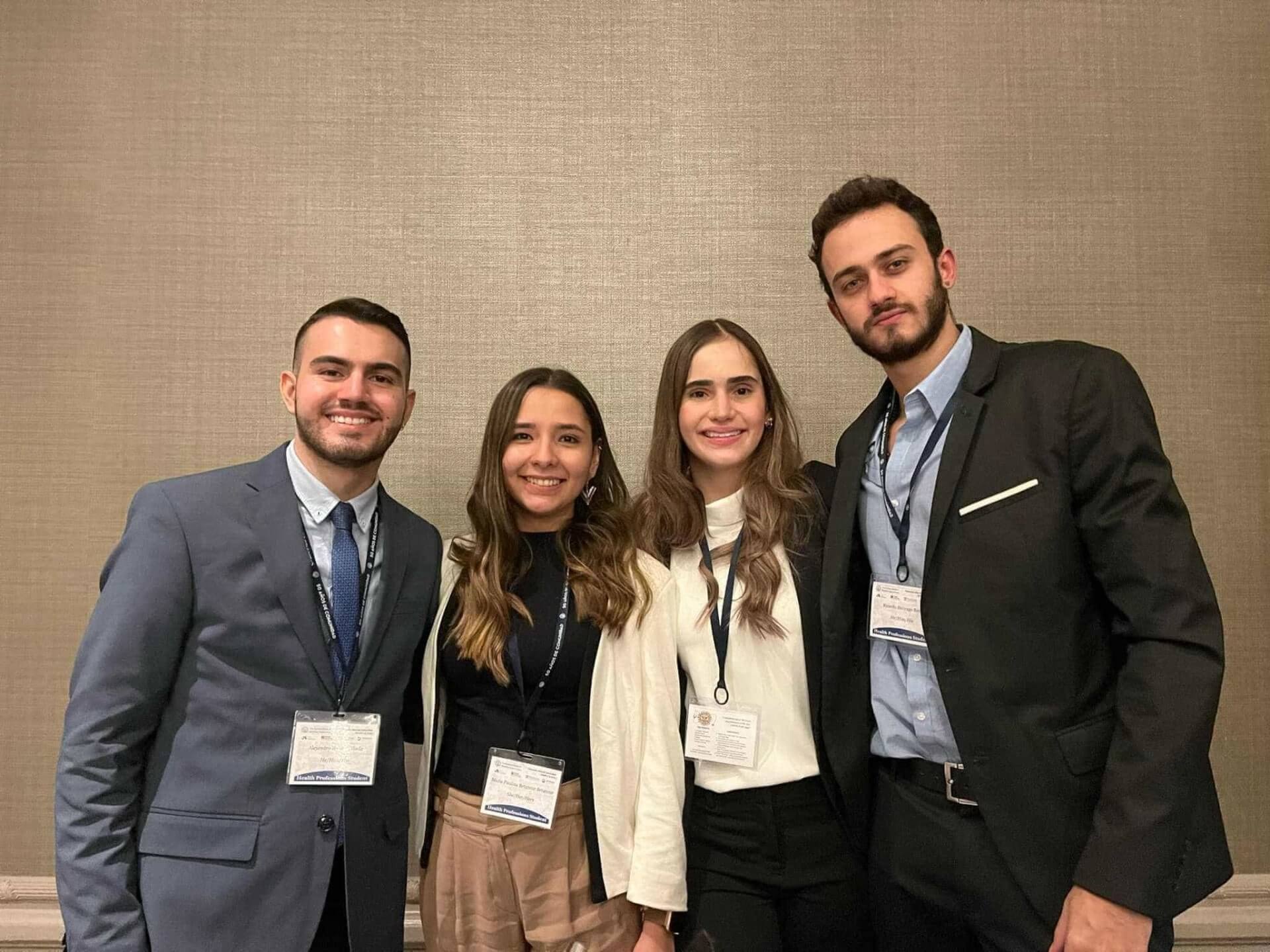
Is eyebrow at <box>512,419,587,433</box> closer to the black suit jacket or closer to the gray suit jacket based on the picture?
the gray suit jacket

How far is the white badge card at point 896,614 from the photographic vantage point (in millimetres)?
1622

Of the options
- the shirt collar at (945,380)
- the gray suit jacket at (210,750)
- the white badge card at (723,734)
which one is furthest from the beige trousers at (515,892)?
the shirt collar at (945,380)

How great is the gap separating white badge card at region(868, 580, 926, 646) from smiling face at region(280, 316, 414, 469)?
1166 mm

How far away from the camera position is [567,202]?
252cm

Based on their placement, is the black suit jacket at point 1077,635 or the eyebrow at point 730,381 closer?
the black suit jacket at point 1077,635

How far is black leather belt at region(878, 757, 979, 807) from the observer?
1545mm

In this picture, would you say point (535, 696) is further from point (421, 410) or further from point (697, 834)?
point (421, 410)

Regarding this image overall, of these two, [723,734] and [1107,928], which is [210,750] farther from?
[1107,928]

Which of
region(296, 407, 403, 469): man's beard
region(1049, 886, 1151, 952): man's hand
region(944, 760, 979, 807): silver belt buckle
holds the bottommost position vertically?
region(1049, 886, 1151, 952): man's hand

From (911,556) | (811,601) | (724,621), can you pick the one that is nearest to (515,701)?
(724,621)

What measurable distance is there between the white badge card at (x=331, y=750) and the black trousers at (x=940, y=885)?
1.11m

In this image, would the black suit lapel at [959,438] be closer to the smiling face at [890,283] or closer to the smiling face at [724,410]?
the smiling face at [890,283]

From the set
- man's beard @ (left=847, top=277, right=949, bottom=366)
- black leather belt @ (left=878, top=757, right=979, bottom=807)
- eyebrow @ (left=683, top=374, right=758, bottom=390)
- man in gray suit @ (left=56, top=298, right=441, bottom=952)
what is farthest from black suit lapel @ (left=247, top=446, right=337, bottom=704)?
man's beard @ (left=847, top=277, right=949, bottom=366)

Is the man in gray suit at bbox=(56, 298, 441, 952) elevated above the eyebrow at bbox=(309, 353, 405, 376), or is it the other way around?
the eyebrow at bbox=(309, 353, 405, 376)
